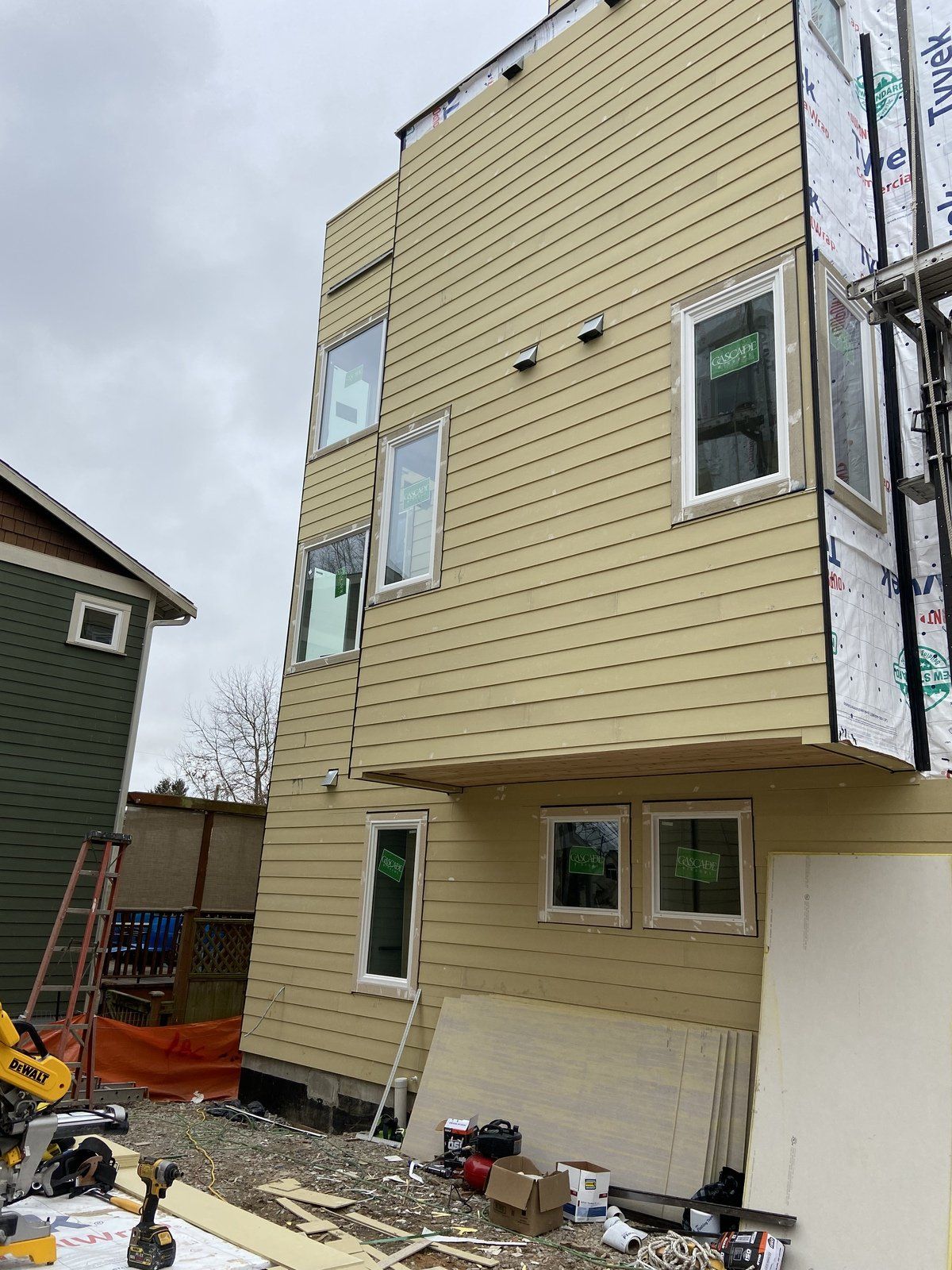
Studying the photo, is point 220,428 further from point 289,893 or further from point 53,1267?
point 53,1267

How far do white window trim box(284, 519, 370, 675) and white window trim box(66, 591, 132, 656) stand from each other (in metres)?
3.59

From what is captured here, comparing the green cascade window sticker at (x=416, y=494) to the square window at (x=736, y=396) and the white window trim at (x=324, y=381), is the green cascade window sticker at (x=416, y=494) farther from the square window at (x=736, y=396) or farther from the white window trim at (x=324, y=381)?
the square window at (x=736, y=396)

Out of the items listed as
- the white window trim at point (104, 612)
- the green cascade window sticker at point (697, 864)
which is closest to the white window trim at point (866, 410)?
the green cascade window sticker at point (697, 864)

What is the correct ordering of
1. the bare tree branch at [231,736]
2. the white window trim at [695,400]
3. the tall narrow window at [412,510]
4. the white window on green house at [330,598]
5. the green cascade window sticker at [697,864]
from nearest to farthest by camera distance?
the white window trim at [695,400], the green cascade window sticker at [697,864], the tall narrow window at [412,510], the white window on green house at [330,598], the bare tree branch at [231,736]

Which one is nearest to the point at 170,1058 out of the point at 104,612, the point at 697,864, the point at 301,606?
the point at 301,606

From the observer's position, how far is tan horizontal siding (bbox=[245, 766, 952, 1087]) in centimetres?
505

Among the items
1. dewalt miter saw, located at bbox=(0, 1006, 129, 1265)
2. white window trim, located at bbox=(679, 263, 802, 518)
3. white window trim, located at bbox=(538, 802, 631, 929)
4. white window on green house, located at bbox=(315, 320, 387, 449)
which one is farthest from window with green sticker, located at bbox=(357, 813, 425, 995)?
white window on green house, located at bbox=(315, 320, 387, 449)

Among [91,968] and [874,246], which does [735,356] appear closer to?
[874,246]

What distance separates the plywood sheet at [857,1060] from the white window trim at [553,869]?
1176 millimetres

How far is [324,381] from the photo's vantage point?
10.6 meters

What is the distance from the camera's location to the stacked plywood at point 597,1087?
486 centimetres

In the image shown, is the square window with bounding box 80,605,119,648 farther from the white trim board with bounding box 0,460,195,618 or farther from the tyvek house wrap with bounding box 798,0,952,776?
the tyvek house wrap with bounding box 798,0,952,776

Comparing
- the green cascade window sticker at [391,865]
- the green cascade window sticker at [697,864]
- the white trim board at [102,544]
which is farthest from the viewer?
the white trim board at [102,544]

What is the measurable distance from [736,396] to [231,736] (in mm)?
26716
